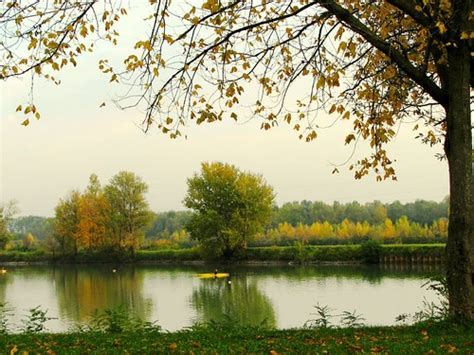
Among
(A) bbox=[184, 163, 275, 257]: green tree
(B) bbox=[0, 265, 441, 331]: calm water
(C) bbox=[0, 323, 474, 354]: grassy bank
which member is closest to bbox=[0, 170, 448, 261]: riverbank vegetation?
(A) bbox=[184, 163, 275, 257]: green tree

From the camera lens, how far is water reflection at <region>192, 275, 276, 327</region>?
18.5 meters

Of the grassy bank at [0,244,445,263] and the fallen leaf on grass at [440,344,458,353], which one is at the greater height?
the fallen leaf on grass at [440,344,458,353]

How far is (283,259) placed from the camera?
48.2 meters

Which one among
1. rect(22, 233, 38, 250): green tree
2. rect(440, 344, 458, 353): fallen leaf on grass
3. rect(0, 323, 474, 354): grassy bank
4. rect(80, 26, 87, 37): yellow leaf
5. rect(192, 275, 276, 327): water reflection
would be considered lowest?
rect(192, 275, 276, 327): water reflection

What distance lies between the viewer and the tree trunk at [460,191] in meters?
6.78

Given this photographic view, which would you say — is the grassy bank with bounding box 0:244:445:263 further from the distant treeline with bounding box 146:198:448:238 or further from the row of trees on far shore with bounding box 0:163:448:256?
the distant treeline with bounding box 146:198:448:238

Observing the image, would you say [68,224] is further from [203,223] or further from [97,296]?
[97,296]

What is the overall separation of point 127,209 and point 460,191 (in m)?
53.0

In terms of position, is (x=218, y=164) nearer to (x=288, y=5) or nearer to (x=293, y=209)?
(x=293, y=209)

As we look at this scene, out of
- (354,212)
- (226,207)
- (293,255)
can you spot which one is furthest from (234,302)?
(354,212)

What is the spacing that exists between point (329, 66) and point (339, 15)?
2.77 feet

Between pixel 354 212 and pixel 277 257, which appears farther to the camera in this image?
pixel 354 212

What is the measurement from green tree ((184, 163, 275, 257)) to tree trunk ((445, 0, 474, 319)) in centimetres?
4310

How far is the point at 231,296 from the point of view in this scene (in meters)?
26.2
